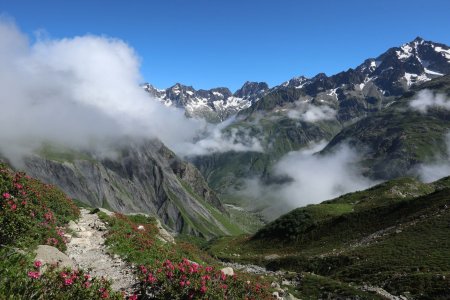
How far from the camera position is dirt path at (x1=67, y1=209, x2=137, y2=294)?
22.7 meters

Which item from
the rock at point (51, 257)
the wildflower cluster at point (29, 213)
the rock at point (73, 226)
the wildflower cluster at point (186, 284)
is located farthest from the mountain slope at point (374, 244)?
the rock at point (51, 257)

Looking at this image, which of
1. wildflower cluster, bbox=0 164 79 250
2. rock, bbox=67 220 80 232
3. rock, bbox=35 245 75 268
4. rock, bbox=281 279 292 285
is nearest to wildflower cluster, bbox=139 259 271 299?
rock, bbox=35 245 75 268

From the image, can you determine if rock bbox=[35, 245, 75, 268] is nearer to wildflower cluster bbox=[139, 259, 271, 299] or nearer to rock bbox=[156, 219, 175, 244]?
wildflower cluster bbox=[139, 259, 271, 299]

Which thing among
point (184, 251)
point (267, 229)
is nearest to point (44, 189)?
point (184, 251)

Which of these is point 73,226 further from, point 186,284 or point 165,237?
point 186,284

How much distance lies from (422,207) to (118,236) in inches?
2582

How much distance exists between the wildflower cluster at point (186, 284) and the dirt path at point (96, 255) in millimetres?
2329

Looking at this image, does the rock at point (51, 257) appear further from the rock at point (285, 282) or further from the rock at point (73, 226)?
the rock at point (285, 282)

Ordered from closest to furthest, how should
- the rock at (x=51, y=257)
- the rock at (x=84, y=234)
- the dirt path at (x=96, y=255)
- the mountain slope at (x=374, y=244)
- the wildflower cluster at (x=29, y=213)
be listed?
1. the wildflower cluster at (x=29, y=213)
2. the rock at (x=51, y=257)
3. the dirt path at (x=96, y=255)
4. the rock at (x=84, y=234)
5. the mountain slope at (x=374, y=244)

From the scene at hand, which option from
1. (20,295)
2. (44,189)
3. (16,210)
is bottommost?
(20,295)

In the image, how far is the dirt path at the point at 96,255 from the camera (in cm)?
2274

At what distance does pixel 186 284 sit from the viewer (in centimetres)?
1731

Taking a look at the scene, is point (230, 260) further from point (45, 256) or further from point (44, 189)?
point (45, 256)

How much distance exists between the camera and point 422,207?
76.6m
